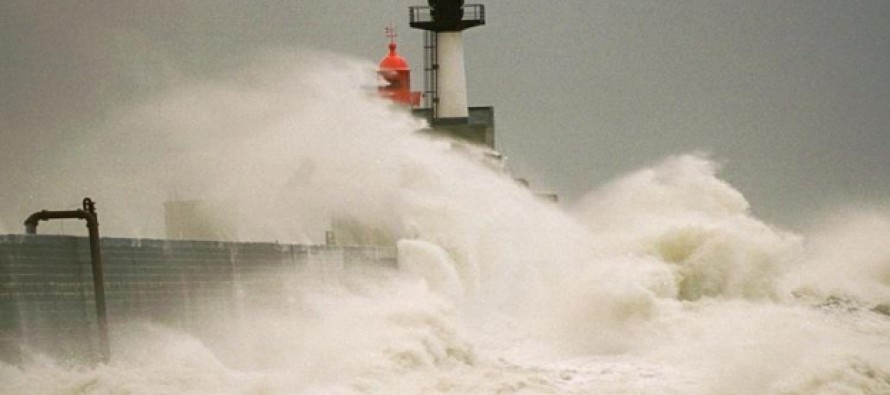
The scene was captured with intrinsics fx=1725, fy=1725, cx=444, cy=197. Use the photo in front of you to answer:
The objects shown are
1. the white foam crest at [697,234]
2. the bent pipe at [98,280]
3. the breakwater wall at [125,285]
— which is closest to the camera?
the breakwater wall at [125,285]

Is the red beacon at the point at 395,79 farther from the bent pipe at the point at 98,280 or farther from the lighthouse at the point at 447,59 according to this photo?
the bent pipe at the point at 98,280

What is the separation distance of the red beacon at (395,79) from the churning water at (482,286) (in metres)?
1.08

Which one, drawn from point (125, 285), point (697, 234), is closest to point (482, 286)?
point (697, 234)

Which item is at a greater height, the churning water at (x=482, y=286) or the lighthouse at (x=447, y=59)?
the lighthouse at (x=447, y=59)

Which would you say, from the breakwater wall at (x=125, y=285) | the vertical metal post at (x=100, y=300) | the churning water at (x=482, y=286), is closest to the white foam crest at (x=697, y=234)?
the churning water at (x=482, y=286)

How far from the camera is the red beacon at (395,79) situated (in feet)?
90.4

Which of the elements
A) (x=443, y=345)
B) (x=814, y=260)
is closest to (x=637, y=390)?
(x=443, y=345)

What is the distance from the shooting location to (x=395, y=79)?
91.5ft

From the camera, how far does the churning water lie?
14016mm

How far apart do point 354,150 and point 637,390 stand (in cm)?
891

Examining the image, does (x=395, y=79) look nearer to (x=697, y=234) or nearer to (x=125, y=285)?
(x=697, y=234)

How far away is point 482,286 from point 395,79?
219 inches

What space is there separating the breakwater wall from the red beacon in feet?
37.1

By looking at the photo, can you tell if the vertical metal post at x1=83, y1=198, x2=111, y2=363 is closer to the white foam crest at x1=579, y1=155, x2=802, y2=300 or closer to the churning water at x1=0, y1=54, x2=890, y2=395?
the churning water at x1=0, y1=54, x2=890, y2=395
